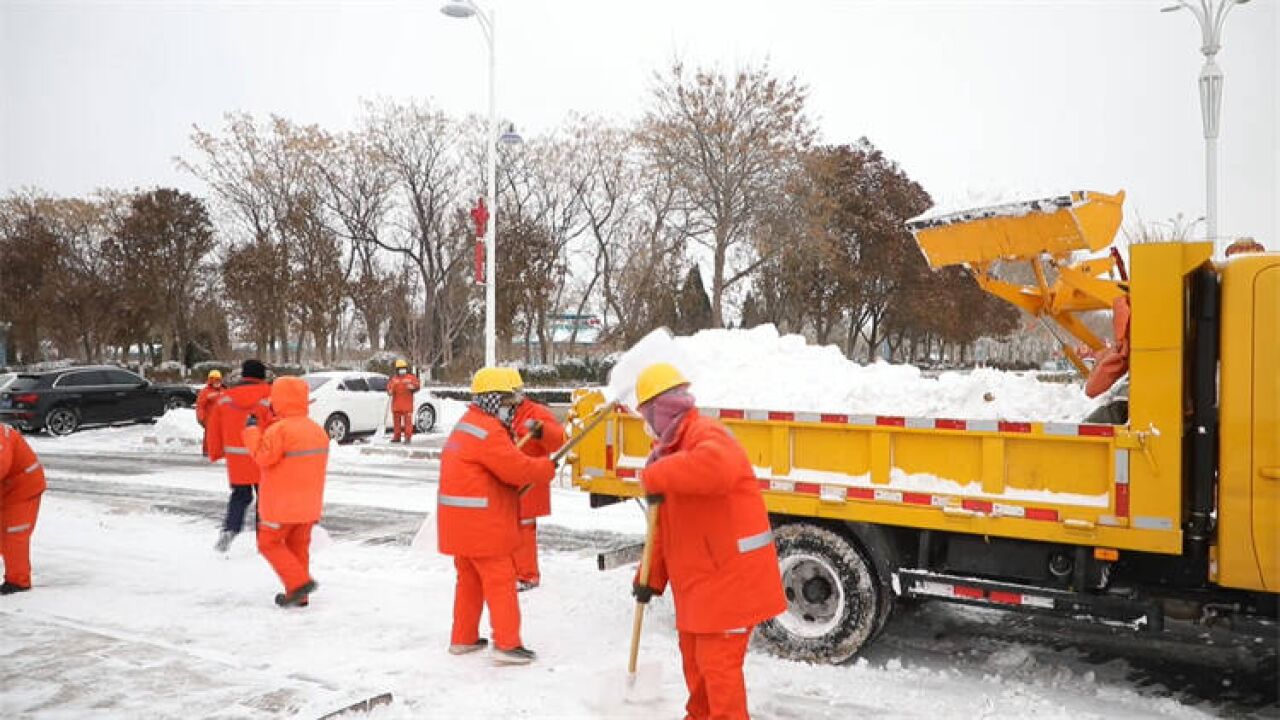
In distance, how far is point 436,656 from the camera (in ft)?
18.2

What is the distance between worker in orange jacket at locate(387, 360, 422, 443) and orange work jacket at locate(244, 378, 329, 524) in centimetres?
1132

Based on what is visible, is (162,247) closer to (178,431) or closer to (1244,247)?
(178,431)

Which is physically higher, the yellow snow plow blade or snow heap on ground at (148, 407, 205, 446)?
the yellow snow plow blade

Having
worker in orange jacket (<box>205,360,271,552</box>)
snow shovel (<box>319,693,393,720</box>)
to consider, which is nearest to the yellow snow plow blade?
snow shovel (<box>319,693,393,720</box>)

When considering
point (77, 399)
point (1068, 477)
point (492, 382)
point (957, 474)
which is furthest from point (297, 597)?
point (77, 399)

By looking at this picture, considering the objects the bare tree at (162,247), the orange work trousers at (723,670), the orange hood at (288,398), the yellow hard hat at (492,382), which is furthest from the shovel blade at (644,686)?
the bare tree at (162,247)

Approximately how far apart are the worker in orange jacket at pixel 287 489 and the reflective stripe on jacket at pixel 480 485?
1722 millimetres

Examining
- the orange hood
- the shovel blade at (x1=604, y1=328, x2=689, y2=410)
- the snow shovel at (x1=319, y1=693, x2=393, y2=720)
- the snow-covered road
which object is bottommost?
the snow-covered road

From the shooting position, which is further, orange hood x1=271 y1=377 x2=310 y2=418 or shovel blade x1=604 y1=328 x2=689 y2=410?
→ orange hood x1=271 y1=377 x2=310 y2=418

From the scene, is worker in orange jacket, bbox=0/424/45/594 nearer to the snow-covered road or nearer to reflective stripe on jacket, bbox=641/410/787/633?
the snow-covered road

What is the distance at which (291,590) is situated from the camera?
21.5ft

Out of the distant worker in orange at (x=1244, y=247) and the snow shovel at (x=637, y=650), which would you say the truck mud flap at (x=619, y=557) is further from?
the distant worker in orange at (x=1244, y=247)

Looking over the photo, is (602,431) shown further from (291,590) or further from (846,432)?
(291,590)

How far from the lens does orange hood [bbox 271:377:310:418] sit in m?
6.76
